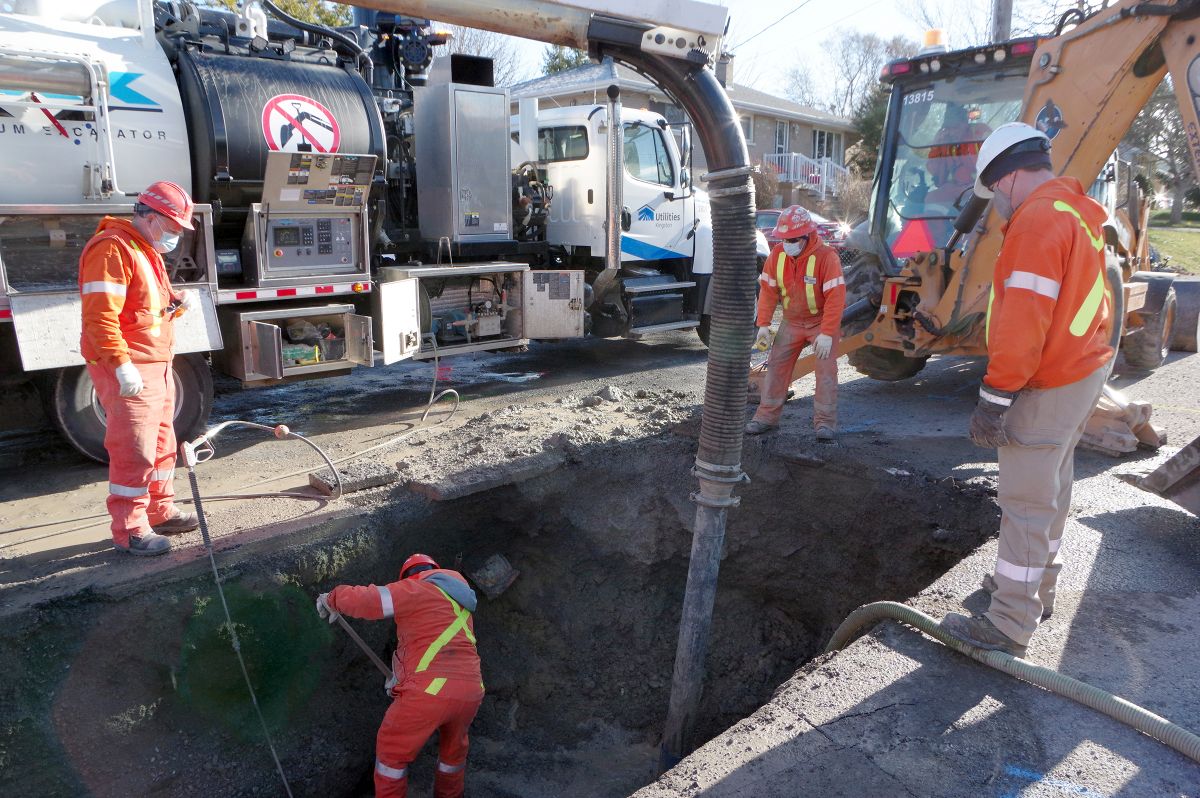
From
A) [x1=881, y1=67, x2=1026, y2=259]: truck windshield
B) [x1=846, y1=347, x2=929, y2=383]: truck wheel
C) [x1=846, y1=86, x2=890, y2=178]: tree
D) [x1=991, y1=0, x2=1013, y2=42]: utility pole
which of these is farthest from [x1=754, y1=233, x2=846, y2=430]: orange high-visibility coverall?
[x1=846, y1=86, x2=890, y2=178]: tree

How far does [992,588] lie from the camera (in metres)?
3.71

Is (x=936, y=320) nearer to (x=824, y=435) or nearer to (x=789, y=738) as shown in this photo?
(x=824, y=435)

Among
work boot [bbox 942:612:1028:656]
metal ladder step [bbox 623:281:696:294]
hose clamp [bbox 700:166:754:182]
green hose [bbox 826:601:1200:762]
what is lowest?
green hose [bbox 826:601:1200:762]

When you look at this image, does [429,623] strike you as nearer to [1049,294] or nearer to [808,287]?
[1049,294]

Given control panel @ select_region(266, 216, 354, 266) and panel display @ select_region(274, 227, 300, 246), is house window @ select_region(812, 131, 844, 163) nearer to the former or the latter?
control panel @ select_region(266, 216, 354, 266)

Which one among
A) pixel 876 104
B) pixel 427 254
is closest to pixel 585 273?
pixel 427 254

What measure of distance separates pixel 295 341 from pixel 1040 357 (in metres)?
5.52

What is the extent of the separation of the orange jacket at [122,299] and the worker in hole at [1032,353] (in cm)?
394

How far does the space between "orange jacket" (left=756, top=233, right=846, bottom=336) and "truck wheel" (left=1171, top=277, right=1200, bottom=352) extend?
6.59 m

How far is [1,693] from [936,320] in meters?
6.14

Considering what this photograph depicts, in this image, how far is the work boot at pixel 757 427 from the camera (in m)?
6.31

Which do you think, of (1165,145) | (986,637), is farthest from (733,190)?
(1165,145)

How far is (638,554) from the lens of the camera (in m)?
5.68

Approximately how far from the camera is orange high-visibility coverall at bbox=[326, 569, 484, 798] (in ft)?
12.9
